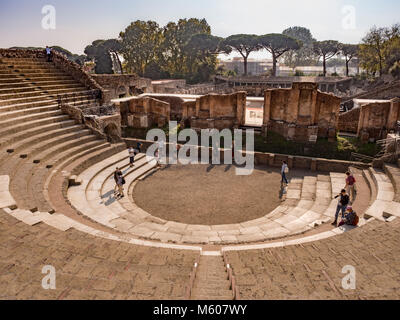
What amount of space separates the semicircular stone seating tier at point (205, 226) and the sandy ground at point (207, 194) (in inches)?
18.6

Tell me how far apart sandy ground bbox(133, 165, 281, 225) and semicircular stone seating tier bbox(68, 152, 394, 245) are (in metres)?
0.47

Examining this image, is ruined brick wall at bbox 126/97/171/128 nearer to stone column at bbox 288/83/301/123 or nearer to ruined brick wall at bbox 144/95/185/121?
ruined brick wall at bbox 144/95/185/121

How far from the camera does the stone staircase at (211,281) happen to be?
4902 millimetres

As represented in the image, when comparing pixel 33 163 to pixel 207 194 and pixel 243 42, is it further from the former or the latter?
pixel 243 42

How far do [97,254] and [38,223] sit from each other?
97.3 inches

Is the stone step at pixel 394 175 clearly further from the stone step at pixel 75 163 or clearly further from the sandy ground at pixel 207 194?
the stone step at pixel 75 163

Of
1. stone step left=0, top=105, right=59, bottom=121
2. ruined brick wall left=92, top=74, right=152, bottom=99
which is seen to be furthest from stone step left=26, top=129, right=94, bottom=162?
ruined brick wall left=92, top=74, right=152, bottom=99

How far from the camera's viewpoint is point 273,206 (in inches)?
469

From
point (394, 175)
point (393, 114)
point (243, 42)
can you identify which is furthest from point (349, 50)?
point (394, 175)

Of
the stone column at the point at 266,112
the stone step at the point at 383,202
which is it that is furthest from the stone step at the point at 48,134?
the stone step at the point at 383,202
